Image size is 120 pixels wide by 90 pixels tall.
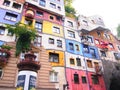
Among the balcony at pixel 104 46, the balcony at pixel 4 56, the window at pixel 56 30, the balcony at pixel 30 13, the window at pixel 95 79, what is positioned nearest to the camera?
the balcony at pixel 4 56

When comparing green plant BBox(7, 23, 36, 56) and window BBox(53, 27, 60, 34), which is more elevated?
window BBox(53, 27, 60, 34)

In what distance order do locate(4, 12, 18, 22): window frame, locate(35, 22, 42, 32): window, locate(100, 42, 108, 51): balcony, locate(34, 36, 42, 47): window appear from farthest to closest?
locate(100, 42, 108, 51): balcony, locate(35, 22, 42, 32): window, locate(4, 12, 18, 22): window frame, locate(34, 36, 42, 47): window

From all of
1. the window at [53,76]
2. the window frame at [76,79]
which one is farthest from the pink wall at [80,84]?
the window at [53,76]

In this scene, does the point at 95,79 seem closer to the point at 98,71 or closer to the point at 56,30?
the point at 98,71

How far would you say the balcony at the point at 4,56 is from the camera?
1530 centimetres

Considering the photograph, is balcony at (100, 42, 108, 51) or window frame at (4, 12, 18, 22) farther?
balcony at (100, 42, 108, 51)

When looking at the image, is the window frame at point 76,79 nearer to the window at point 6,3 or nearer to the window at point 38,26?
the window at point 38,26

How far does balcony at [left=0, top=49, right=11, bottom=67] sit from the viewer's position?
15.3m

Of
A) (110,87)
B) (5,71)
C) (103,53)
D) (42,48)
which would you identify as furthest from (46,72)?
(103,53)

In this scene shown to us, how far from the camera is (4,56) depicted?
15.8 metres

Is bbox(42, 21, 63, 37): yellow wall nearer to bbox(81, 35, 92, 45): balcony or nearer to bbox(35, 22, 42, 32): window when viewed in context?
bbox(35, 22, 42, 32): window

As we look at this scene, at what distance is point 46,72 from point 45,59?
1857mm

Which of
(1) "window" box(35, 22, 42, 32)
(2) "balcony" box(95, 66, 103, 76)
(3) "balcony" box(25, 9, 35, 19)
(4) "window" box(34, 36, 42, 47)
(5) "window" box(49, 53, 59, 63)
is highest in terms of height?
(3) "balcony" box(25, 9, 35, 19)

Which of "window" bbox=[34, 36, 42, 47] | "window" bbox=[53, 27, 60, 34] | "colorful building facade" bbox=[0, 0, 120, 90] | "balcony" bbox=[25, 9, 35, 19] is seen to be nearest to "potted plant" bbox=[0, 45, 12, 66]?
"colorful building facade" bbox=[0, 0, 120, 90]
